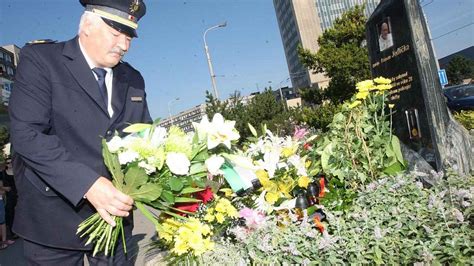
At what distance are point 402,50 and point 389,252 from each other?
2957 mm

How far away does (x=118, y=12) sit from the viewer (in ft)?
6.26

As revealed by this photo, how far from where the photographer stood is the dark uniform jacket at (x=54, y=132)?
167 cm

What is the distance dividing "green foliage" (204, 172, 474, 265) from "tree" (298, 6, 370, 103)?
1137 centimetres

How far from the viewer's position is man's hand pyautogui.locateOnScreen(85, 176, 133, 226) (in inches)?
63.6

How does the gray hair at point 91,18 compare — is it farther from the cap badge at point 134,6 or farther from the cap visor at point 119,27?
the cap badge at point 134,6

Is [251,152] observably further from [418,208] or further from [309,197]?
[418,208]

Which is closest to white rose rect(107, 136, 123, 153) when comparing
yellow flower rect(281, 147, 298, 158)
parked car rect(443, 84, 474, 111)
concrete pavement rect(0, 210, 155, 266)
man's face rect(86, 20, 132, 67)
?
man's face rect(86, 20, 132, 67)

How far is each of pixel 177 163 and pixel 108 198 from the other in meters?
0.31

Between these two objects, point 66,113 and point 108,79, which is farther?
point 108,79

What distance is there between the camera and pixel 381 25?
15.1 feet

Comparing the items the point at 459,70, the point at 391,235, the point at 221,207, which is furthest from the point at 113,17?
the point at 459,70

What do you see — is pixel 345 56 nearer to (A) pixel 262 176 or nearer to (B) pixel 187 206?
(A) pixel 262 176

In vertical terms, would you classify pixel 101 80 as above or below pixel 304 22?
below

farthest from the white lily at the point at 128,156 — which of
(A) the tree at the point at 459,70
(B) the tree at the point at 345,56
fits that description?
(A) the tree at the point at 459,70
